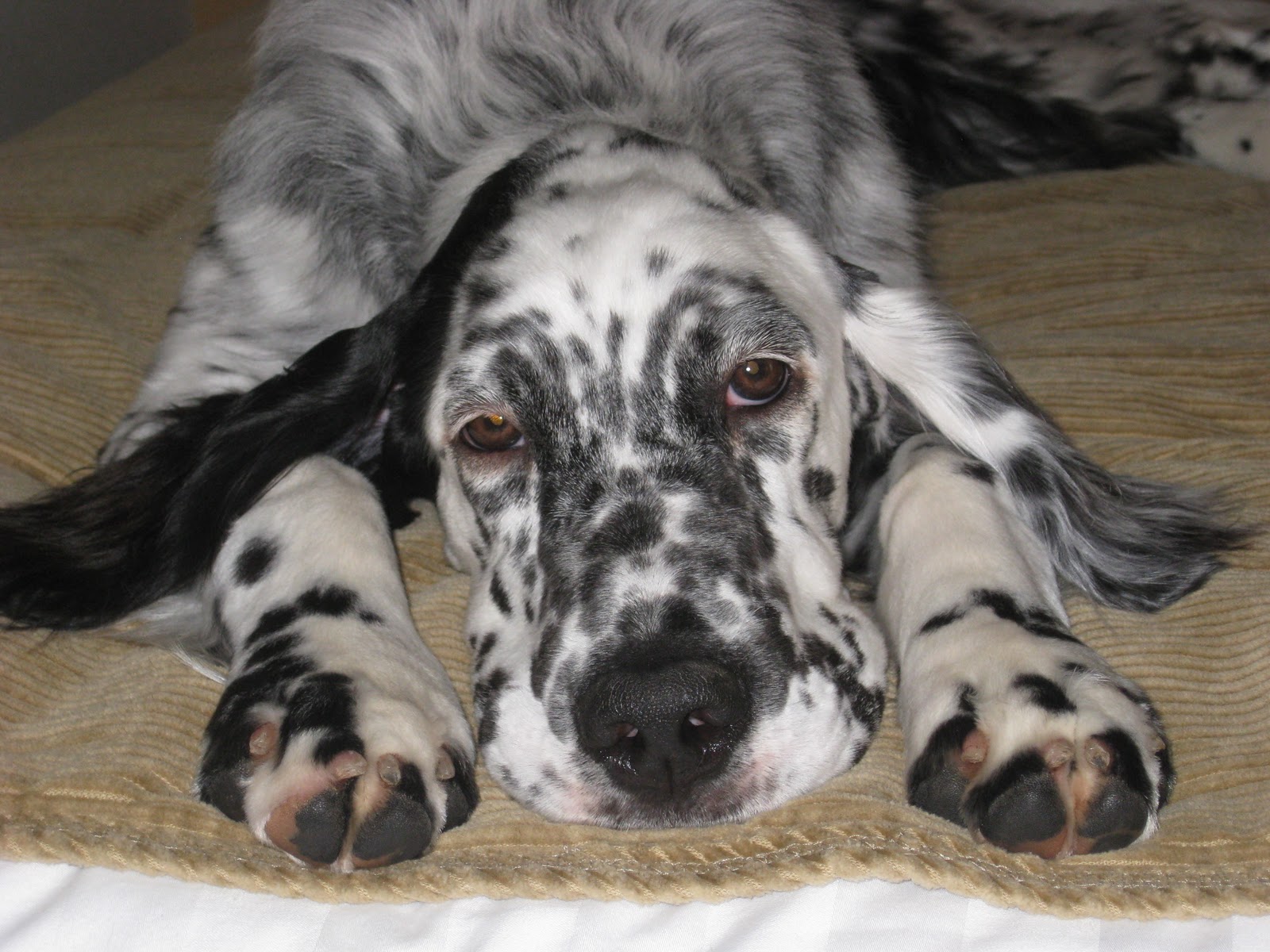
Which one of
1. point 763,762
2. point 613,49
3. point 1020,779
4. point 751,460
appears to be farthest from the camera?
point 613,49

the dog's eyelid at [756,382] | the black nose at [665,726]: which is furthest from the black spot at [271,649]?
the dog's eyelid at [756,382]

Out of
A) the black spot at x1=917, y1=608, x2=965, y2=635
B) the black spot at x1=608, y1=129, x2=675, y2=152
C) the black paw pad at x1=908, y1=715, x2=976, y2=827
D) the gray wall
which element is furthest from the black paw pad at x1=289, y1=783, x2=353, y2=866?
the gray wall

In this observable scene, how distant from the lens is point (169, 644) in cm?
256

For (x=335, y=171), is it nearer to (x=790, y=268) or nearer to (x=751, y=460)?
(x=790, y=268)

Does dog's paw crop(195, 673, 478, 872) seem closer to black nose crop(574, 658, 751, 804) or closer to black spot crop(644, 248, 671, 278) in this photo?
black nose crop(574, 658, 751, 804)

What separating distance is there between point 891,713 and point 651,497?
1.73 feet

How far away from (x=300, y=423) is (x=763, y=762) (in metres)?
1.24

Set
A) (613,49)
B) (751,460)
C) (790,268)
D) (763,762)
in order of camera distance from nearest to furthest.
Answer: (763,762) → (751,460) → (790,268) → (613,49)

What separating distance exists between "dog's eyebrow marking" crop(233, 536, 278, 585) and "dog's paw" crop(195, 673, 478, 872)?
1.19ft

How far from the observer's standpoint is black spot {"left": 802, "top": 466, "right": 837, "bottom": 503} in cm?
252

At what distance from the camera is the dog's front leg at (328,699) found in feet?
6.24

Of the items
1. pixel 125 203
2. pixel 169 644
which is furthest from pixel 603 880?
pixel 125 203

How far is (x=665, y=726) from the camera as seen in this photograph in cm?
196

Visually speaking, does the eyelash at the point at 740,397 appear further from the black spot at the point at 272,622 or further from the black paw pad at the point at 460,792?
the black paw pad at the point at 460,792
